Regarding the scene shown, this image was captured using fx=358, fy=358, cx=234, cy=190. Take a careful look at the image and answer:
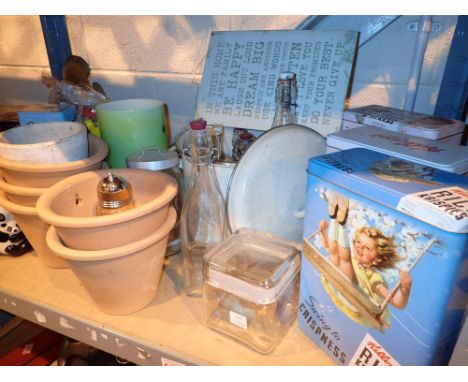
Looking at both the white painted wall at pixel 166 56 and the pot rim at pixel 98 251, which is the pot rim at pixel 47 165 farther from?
the white painted wall at pixel 166 56

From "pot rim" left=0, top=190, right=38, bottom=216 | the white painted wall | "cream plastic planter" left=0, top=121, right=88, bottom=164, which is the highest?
the white painted wall

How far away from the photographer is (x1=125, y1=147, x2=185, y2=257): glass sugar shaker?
0.55 m

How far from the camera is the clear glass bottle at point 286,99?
1.72ft

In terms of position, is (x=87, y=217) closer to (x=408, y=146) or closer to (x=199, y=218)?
(x=199, y=218)

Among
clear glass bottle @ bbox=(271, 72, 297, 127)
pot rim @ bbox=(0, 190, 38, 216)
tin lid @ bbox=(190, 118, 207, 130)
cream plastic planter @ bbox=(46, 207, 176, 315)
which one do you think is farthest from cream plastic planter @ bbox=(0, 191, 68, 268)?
clear glass bottle @ bbox=(271, 72, 297, 127)

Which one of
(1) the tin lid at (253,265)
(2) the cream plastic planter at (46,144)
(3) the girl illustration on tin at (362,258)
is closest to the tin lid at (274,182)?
(1) the tin lid at (253,265)

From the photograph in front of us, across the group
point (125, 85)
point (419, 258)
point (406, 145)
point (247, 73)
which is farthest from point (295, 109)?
point (125, 85)

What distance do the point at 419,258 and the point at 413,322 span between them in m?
0.07

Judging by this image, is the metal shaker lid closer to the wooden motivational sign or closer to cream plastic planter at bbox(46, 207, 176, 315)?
cream plastic planter at bbox(46, 207, 176, 315)

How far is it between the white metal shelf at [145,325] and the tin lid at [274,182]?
5.5 inches

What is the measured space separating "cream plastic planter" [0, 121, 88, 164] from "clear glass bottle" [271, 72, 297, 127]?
306mm

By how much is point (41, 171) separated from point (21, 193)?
0.17 ft
